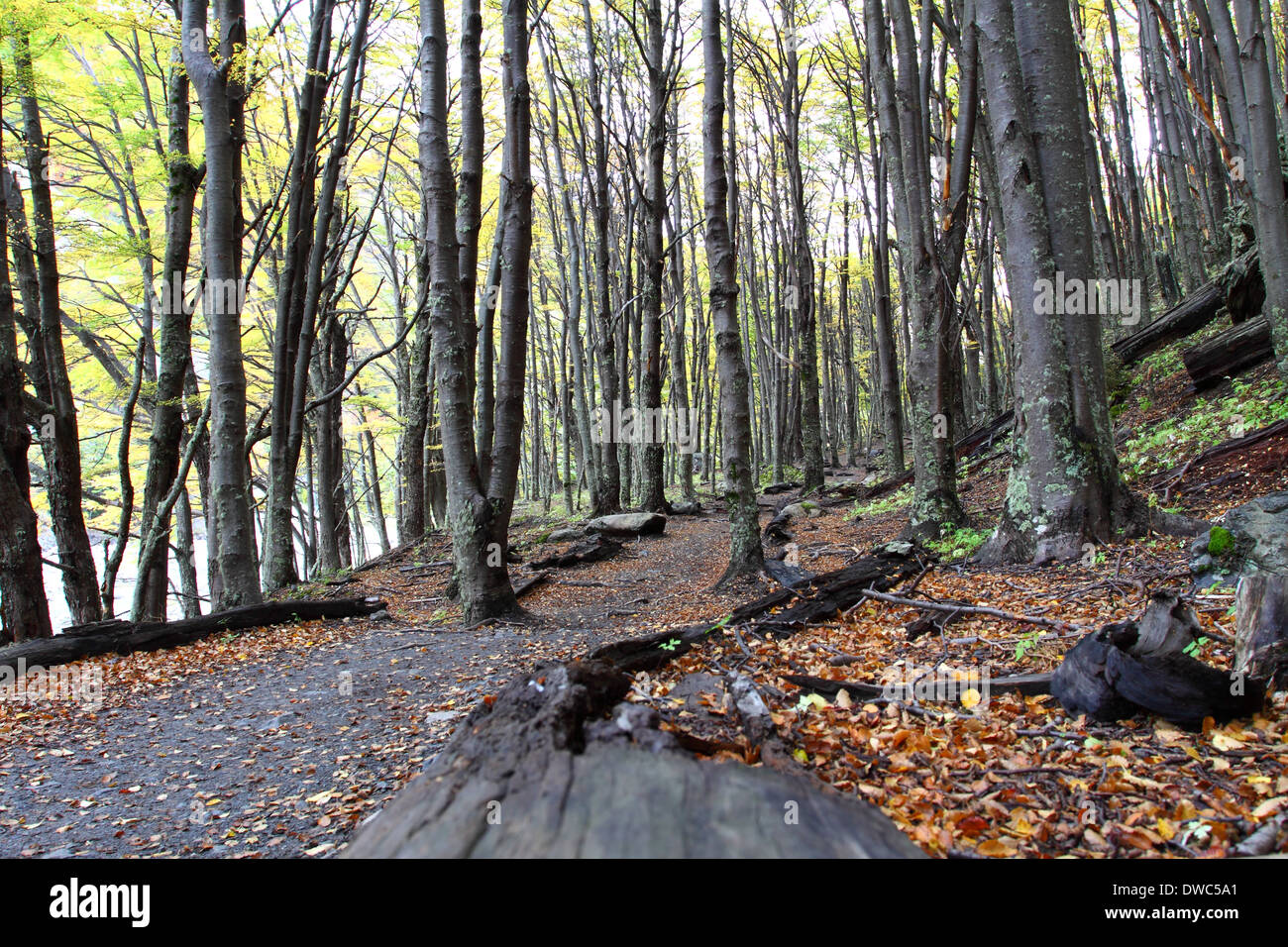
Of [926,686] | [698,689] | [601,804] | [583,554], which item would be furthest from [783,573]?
[601,804]

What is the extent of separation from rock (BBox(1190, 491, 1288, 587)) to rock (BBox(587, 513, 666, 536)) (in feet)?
27.6

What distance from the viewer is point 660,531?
1205 cm

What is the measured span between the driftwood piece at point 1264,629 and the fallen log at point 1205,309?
337 inches

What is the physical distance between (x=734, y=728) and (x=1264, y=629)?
2.38 meters

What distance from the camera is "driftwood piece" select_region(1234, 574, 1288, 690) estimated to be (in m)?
2.82

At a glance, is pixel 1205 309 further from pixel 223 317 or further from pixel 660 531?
pixel 223 317

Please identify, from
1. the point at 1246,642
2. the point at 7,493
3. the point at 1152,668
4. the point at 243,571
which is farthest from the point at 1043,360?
the point at 7,493

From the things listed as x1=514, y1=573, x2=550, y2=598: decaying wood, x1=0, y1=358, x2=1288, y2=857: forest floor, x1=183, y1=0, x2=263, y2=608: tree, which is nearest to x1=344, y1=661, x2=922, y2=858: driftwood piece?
x1=0, y1=358, x2=1288, y2=857: forest floor

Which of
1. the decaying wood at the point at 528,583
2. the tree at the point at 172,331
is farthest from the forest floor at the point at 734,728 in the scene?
the tree at the point at 172,331

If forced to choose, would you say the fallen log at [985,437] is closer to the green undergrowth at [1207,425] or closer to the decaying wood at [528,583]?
the green undergrowth at [1207,425]

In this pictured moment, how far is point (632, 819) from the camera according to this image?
1526 mm

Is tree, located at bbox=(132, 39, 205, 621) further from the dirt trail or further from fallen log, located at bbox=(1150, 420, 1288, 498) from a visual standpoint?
fallen log, located at bbox=(1150, 420, 1288, 498)
